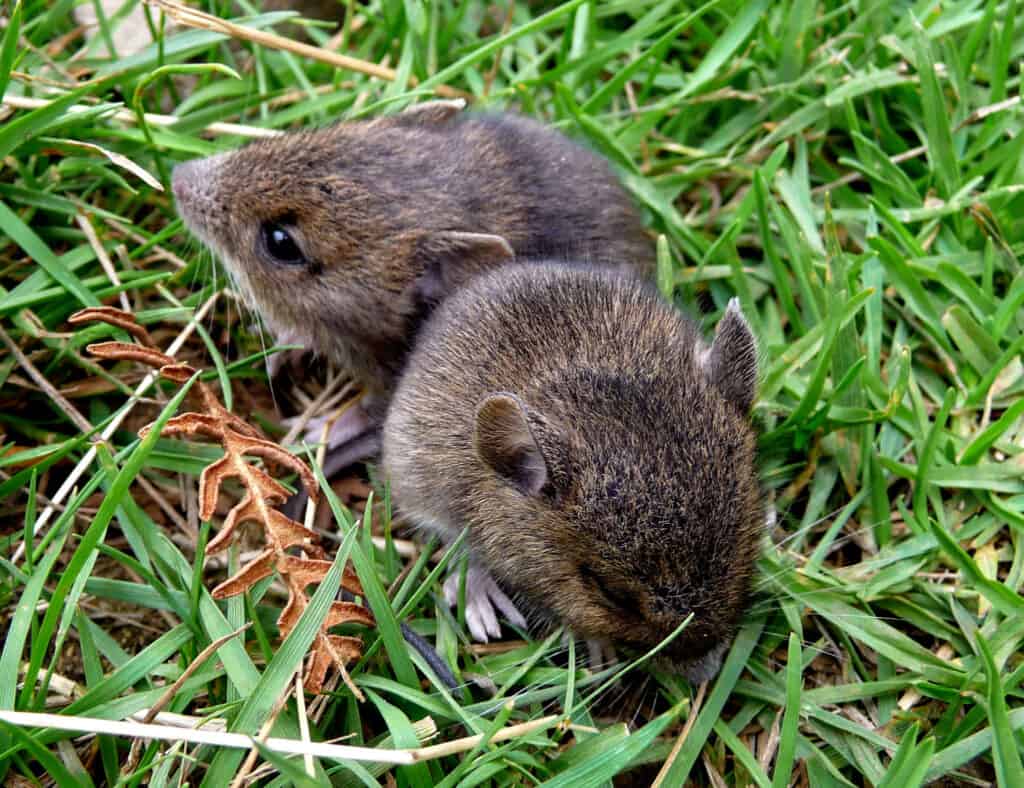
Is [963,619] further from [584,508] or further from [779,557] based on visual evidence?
[584,508]

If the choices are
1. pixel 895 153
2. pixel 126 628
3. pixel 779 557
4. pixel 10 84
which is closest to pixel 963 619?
pixel 779 557

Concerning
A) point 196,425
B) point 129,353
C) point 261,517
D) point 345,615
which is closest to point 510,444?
point 345,615

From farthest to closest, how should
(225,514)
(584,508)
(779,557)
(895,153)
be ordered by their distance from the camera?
(895,153) < (225,514) < (779,557) < (584,508)

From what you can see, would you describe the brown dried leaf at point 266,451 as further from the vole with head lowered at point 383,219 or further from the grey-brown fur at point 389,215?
the grey-brown fur at point 389,215

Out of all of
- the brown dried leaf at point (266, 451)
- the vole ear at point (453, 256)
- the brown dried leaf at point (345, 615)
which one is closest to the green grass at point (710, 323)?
the brown dried leaf at point (345, 615)

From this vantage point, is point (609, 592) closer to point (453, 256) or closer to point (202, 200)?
point (453, 256)

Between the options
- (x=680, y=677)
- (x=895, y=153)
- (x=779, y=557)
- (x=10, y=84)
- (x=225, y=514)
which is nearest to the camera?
(x=680, y=677)

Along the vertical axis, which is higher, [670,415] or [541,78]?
[541,78]
